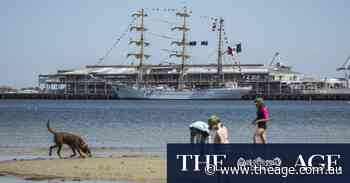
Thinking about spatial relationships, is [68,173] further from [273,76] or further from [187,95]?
[273,76]

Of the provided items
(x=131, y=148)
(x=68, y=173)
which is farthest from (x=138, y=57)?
(x=68, y=173)

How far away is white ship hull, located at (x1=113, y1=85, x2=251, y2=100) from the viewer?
16212 cm

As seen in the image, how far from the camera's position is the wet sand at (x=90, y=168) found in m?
15.9

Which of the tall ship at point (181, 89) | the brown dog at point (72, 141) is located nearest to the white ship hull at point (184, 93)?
the tall ship at point (181, 89)

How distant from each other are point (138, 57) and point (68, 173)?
136355 millimetres

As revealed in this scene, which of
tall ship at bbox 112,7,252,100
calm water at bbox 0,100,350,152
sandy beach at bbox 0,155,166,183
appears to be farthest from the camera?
tall ship at bbox 112,7,252,100

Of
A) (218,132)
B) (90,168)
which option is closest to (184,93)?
(90,168)

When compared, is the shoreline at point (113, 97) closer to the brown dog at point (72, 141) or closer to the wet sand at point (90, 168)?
the brown dog at point (72, 141)

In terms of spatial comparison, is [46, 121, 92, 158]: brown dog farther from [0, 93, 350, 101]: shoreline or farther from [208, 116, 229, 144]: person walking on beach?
[0, 93, 350, 101]: shoreline

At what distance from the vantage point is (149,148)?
2678cm

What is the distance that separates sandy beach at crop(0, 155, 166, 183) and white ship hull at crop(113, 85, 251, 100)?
141727 millimetres

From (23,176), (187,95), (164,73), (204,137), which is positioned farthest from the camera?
(164,73)

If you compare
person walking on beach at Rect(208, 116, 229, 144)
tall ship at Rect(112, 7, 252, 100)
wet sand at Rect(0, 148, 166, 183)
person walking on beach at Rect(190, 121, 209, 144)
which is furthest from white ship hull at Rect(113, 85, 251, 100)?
person walking on beach at Rect(208, 116, 229, 144)

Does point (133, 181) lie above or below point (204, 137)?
below
